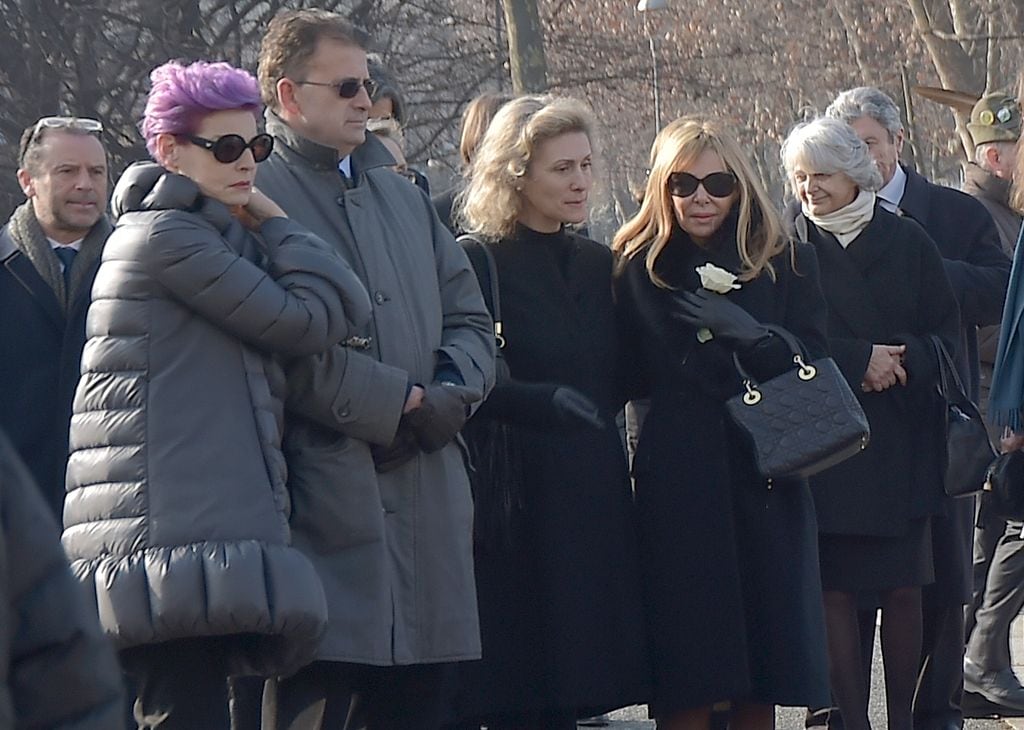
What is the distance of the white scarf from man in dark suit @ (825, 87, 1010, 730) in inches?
19.3

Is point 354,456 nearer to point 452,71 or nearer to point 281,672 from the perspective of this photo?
point 281,672

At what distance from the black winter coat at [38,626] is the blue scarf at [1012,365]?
10.6ft

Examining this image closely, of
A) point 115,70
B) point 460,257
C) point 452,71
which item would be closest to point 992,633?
point 460,257

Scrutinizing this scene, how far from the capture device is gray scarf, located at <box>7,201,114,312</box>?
5.88 m

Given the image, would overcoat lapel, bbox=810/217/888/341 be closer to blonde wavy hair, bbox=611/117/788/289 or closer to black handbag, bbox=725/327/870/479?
blonde wavy hair, bbox=611/117/788/289

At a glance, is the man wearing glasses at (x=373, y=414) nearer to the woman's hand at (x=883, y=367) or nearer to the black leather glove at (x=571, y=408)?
the black leather glove at (x=571, y=408)

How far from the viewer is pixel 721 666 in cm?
550

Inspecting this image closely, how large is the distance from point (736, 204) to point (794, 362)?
0.46 meters

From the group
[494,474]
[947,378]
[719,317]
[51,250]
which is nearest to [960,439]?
[947,378]

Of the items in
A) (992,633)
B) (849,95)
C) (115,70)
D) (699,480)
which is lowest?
(992,633)

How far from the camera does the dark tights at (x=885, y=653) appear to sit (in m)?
6.27

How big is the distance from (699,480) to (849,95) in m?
2.01

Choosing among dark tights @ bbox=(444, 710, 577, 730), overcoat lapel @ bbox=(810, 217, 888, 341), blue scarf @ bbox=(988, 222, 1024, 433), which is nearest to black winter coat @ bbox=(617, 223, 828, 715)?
dark tights @ bbox=(444, 710, 577, 730)

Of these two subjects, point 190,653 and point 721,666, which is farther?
point 721,666
